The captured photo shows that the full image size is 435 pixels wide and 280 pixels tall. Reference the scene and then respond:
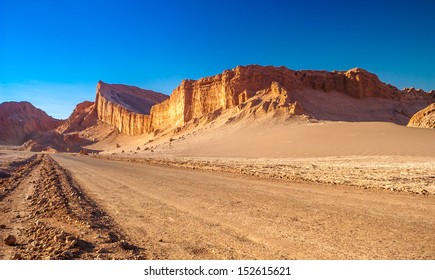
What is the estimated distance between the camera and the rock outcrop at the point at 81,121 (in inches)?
4845

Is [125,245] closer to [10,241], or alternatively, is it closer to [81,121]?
[10,241]

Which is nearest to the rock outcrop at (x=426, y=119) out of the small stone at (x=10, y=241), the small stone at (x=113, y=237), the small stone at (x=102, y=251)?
the small stone at (x=113, y=237)

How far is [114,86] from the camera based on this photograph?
139 meters

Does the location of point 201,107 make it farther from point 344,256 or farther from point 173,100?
point 344,256

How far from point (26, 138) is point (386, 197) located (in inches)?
5113

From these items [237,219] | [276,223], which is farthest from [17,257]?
[276,223]

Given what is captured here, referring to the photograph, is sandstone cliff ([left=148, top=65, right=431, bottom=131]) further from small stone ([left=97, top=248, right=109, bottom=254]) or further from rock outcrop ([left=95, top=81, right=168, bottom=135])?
small stone ([left=97, top=248, right=109, bottom=254])

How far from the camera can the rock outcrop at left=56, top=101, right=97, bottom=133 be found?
404ft

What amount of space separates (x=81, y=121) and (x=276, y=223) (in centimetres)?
13179

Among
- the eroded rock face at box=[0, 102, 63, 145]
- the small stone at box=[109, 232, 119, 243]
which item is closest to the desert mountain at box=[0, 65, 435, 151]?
the eroded rock face at box=[0, 102, 63, 145]

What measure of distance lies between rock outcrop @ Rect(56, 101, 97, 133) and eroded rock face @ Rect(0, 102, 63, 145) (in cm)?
833
